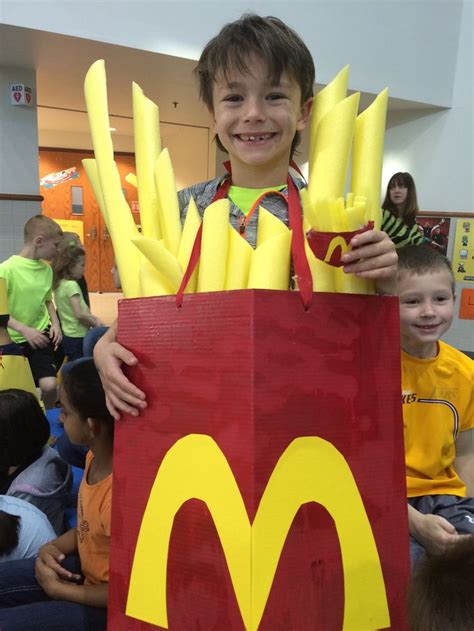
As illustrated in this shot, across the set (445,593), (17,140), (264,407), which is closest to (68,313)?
(17,140)

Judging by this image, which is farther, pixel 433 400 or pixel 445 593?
pixel 433 400

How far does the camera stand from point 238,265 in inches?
27.2

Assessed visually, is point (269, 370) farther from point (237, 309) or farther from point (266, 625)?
point (266, 625)

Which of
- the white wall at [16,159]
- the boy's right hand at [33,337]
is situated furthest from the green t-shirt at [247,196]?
the white wall at [16,159]

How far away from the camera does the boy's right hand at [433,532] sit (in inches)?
35.0

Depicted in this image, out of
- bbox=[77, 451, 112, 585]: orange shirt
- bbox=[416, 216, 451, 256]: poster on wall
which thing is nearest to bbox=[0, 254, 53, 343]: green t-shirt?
bbox=[77, 451, 112, 585]: orange shirt

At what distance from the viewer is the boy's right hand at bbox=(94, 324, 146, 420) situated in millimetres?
695

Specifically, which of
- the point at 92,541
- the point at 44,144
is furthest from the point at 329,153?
the point at 44,144

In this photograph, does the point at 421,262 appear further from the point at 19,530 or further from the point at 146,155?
the point at 19,530

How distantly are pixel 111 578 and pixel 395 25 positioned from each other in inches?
179

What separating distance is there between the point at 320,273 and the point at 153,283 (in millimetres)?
221

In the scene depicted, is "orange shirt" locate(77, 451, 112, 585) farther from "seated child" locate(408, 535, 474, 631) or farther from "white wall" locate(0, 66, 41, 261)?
"white wall" locate(0, 66, 41, 261)

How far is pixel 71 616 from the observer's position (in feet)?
3.46

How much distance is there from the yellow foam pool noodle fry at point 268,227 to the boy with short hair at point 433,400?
0.42 meters
